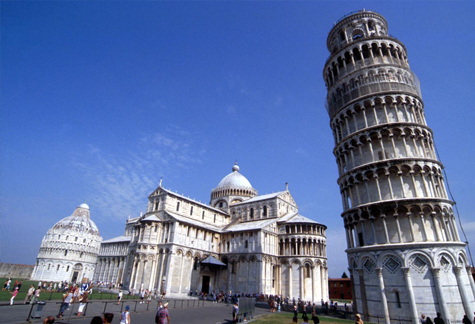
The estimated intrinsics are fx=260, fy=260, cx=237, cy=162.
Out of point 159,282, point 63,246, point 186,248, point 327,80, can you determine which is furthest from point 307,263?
point 63,246

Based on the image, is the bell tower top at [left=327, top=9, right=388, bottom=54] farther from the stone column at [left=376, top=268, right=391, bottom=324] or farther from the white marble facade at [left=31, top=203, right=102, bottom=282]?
the white marble facade at [left=31, top=203, right=102, bottom=282]

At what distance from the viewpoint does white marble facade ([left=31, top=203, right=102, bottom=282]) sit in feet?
262

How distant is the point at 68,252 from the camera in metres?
82.9

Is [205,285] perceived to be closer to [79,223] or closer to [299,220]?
[299,220]

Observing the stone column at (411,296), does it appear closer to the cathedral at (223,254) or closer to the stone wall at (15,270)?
the cathedral at (223,254)

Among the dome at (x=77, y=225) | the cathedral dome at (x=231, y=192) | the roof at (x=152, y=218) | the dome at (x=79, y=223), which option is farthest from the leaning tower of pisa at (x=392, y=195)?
the dome at (x=79, y=223)

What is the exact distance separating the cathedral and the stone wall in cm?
6457

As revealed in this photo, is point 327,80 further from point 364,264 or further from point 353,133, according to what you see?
point 364,264

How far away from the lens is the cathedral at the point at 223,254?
125 ft

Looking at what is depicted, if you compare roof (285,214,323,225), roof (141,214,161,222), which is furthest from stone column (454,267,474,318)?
roof (141,214,161,222)

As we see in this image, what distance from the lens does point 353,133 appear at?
79.6ft

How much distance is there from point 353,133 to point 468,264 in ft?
42.7

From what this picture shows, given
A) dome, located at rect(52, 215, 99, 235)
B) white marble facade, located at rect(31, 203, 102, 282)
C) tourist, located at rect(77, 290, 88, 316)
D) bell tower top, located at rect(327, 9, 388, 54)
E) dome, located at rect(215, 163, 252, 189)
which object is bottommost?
tourist, located at rect(77, 290, 88, 316)

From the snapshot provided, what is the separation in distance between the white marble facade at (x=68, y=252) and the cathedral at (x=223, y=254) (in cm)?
5323
